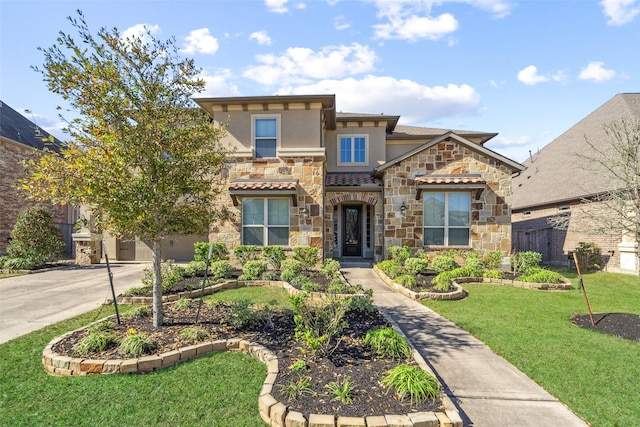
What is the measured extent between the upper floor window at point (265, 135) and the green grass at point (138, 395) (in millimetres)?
9254

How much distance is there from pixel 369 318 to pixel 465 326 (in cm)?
180

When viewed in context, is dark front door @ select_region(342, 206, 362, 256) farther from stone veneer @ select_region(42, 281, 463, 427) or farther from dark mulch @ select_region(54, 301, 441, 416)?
stone veneer @ select_region(42, 281, 463, 427)

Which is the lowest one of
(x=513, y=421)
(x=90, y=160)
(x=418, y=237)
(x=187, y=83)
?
(x=513, y=421)

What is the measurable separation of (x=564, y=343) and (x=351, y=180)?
9.77m

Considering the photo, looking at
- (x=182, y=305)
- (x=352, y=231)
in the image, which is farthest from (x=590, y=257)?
(x=182, y=305)

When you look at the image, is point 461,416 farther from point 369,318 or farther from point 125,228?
point 125,228

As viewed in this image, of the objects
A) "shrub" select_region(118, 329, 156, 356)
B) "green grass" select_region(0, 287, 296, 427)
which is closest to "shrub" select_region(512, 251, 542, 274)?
"green grass" select_region(0, 287, 296, 427)

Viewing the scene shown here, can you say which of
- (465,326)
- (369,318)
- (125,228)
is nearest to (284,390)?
(369,318)

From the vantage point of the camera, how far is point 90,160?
189 inches

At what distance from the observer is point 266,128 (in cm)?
1266

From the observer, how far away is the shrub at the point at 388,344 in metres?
4.45

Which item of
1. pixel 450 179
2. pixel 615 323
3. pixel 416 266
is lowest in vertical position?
pixel 615 323

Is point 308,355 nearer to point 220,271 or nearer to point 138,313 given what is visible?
point 138,313

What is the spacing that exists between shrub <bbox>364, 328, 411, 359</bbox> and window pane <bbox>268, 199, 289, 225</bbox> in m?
8.24
